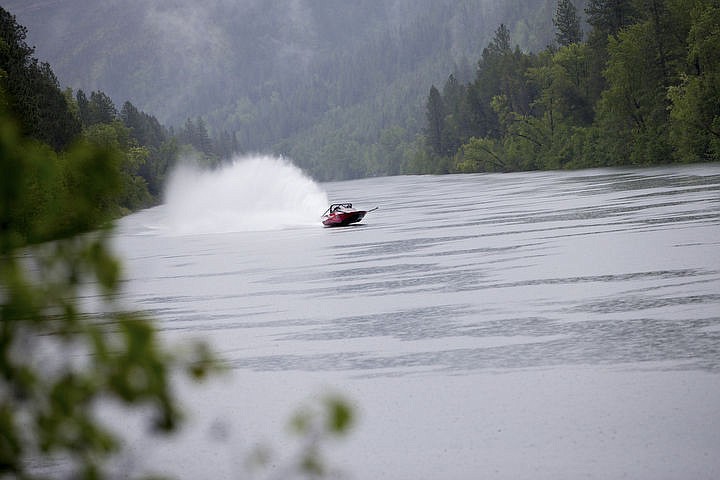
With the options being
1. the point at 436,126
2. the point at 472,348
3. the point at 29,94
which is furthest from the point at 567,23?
the point at 472,348

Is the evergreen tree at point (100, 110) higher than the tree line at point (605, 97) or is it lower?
higher

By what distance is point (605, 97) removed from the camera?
3797 inches

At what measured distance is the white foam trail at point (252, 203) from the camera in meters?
62.9

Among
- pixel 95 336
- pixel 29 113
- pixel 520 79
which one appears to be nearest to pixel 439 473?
pixel 95 336

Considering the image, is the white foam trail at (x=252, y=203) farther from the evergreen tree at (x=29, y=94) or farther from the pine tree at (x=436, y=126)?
the pine tree at (x=436, y=126)

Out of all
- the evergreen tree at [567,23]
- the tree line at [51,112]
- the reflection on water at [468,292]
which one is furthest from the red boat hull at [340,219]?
the evergreen tree at [567,23]

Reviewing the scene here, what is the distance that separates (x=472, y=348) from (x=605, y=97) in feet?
278

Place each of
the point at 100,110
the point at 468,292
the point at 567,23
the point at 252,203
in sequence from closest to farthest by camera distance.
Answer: the point at 468,292 < the point at 252,203 < the point at 100,110 < the point at 567,23

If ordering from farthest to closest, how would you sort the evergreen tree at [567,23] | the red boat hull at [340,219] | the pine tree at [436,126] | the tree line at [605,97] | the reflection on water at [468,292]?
the pine tree at [436,126]
the evergreen tree at [567,23]
the tree line at [605,97]
the red boat hull at [340,219]
the reflection on water at [468,292]

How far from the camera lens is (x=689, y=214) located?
34.8 m

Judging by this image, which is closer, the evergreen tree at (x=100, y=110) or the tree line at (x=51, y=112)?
the tree line at (x=51, y=112)

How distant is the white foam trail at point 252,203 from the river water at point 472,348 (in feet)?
80.4

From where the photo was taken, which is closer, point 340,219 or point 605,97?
point 340,219

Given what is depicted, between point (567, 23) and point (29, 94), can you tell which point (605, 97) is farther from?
point (567, 23)
